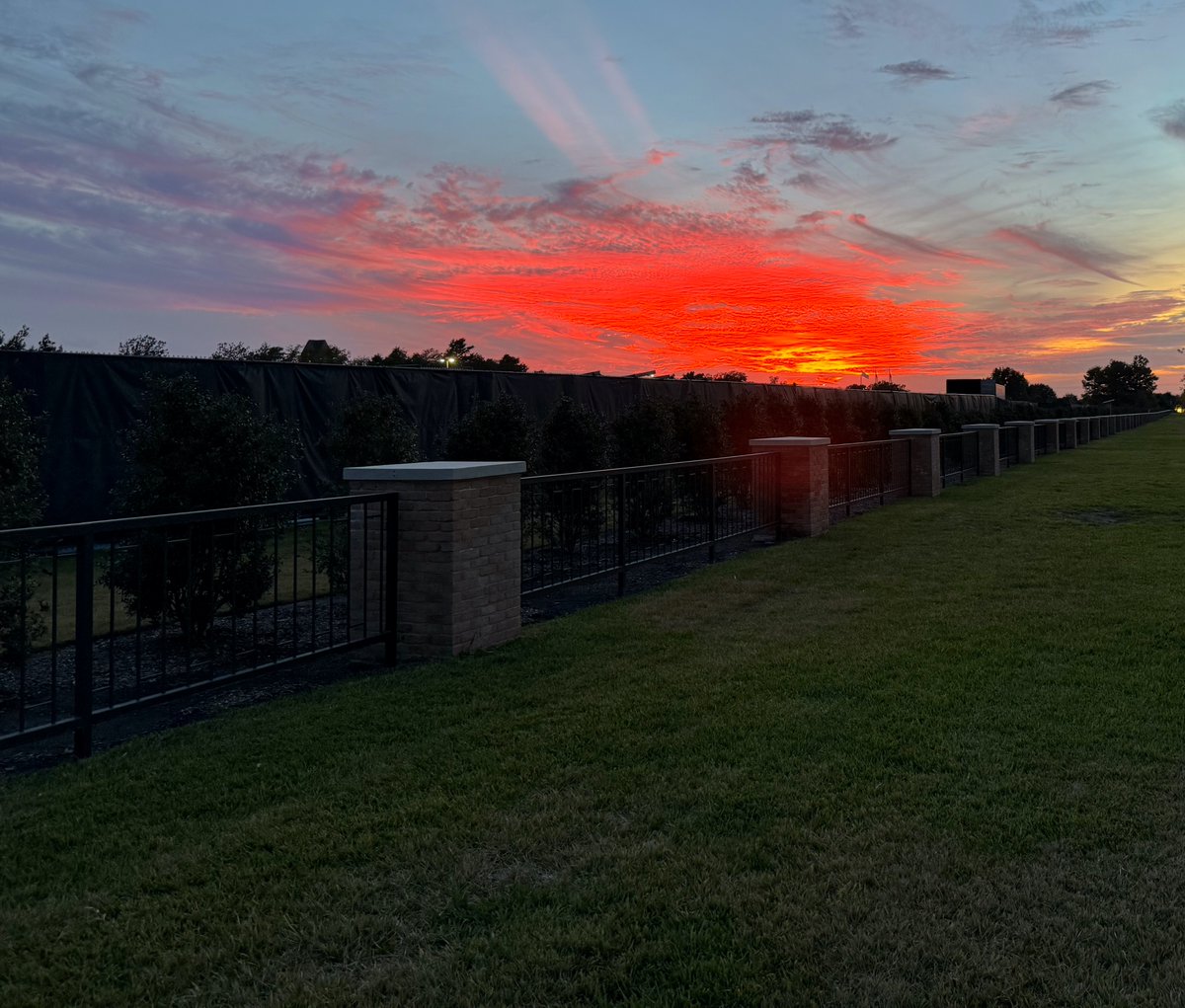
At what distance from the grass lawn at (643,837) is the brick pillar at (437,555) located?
Answer: 0.37 m

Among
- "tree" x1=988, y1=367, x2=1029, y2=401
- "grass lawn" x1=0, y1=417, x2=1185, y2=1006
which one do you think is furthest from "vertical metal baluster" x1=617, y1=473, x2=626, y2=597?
"tree" x1=988, y1=367, x2=1029, y2=401

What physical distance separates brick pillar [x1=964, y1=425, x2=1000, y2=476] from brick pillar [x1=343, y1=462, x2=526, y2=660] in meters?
19.0

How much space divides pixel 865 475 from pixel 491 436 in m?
7.42

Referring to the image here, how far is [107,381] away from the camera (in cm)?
1174

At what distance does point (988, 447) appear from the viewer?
22.6 m

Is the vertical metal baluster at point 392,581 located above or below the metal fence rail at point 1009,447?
below

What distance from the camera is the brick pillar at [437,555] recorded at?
19.1 ft

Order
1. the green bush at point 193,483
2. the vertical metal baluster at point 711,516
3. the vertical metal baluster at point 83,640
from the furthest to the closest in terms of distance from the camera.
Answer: the vertical metal baluster at point 711,516 → the green bush at point 193,483 → the vertical metal baluster at point 83,640

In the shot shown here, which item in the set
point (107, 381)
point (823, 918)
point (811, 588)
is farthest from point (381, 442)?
point (823, 918)

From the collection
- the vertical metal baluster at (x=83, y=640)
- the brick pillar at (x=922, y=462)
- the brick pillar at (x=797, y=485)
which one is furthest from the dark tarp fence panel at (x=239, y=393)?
the brick pillar at (x=922, y=462)

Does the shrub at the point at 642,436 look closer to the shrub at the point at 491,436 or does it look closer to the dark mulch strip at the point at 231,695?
the shrub at the point at 491,436

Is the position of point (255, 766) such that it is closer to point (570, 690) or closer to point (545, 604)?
point (570, 690)

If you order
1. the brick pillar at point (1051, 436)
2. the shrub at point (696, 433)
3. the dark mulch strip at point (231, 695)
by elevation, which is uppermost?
the brick pillar at point (1051, 436)

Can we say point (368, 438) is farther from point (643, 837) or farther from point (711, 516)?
point (643, 837)
